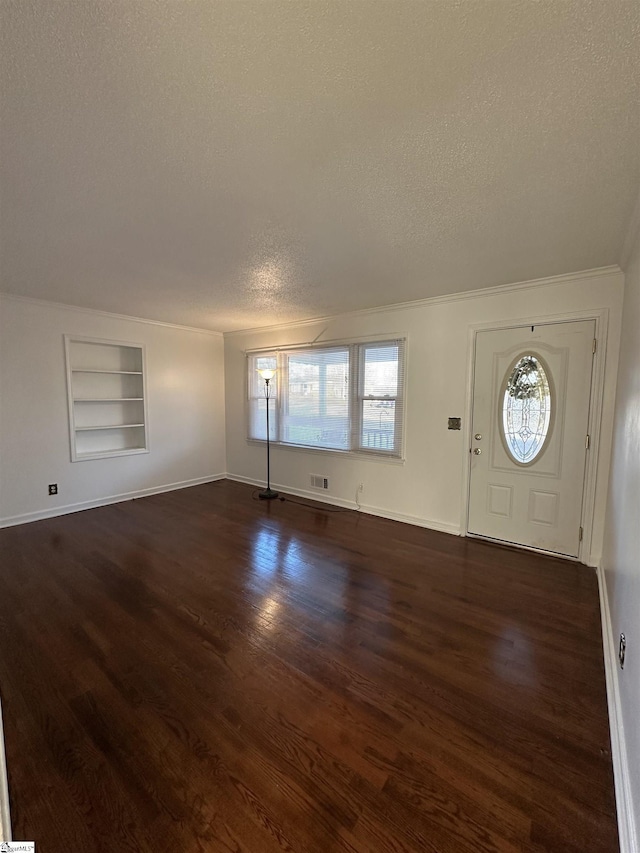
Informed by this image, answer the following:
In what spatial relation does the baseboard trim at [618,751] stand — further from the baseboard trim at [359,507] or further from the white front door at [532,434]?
the baseboard trim at [359,507]

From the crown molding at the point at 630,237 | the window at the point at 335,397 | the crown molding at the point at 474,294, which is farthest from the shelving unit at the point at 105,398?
the crown molding at the point at 630,237

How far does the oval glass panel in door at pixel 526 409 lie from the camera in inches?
125

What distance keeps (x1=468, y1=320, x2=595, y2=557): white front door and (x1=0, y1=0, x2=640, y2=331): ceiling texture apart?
0.78 metres

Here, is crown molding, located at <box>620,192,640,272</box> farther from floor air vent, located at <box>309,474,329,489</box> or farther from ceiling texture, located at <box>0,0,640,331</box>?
floor air vent, located at <box>309,474,329,489</box>

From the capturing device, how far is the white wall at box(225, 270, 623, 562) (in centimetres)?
291

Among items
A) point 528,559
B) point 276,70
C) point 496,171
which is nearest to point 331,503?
point 528,559

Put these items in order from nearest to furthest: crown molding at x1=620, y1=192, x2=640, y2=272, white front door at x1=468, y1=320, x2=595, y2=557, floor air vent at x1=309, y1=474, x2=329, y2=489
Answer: crown molding at x1=620, y1=192, x2=640, y2=272, white front door at x1=468, y1=320, x2=595, y2=557, floor air vent at x1=309, y1=474, x2=329, y2=489

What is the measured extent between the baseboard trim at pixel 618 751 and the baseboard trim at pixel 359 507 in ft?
5.53

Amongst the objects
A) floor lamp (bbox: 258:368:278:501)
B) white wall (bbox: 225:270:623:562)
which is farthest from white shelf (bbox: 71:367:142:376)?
white wall (bbox: 225:270:623:562)

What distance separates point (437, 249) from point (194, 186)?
64.7 inches

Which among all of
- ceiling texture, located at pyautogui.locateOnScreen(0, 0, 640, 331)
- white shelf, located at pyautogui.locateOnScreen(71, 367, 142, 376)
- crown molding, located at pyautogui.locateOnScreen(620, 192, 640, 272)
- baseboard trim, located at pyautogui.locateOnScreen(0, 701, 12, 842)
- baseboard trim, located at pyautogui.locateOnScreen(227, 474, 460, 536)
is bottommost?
baseboard trim, located at pyautogui.locateOnScreen(227, 474, 460, 536)

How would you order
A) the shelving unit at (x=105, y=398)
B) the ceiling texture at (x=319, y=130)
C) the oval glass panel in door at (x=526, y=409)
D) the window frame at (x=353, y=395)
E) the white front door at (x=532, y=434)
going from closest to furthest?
1. the ceiling texture at (x=319, y=130)
2. the white front door at (x=532, y=434)
3. the oval glass panel in door at (x=526, y=409)
4. the window frame at (x=353, y=395)
5. the shelving unit at (x=105, y=398)

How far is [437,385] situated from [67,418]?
14.4 feet

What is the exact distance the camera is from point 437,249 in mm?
2490
